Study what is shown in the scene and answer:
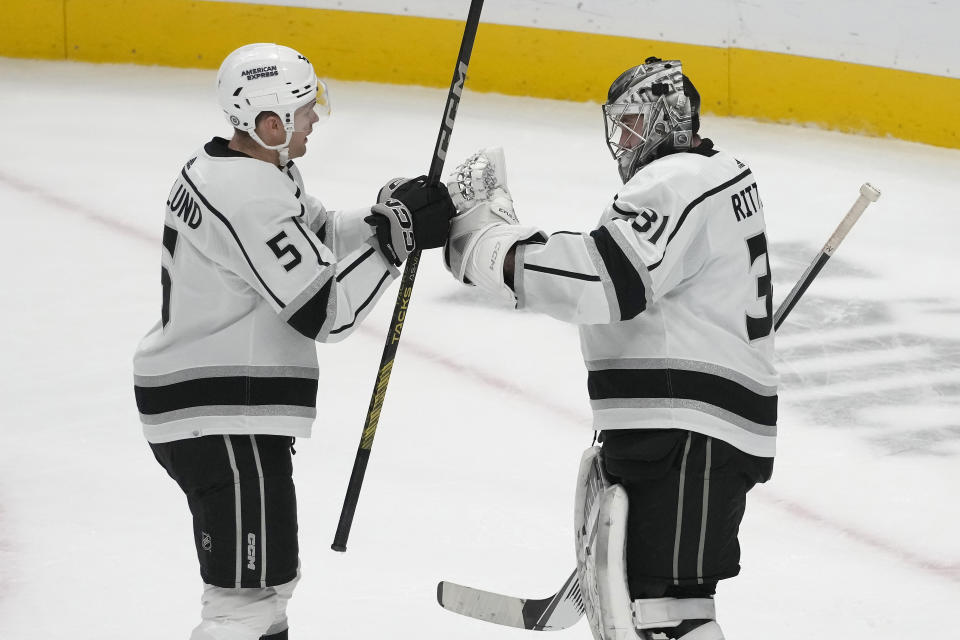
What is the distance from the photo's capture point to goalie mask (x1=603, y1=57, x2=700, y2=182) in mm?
2256

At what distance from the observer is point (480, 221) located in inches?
90.7

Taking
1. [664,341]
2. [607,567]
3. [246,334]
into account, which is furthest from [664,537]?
[246,334]

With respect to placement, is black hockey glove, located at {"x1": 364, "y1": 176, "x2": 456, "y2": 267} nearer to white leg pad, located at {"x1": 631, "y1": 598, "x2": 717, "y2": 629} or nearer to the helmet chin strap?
the helmet chin strap

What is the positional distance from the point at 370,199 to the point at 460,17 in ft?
5.57

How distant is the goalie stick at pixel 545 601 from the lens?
102 inches

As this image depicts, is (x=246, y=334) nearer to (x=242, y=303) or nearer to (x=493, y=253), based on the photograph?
(x=242, y=303)

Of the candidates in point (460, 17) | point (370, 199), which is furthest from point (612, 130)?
point (460, 17)

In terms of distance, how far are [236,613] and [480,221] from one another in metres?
0.75

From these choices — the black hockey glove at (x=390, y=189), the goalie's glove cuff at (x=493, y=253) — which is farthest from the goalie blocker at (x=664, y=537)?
the black hockey glove at (x=390, y=189)

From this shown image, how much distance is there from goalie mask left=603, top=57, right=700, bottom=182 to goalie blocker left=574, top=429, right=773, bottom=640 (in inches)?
18.3

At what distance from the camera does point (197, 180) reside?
7.24 feet

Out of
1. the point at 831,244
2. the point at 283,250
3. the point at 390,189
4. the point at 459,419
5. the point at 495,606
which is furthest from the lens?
the point at 459,419

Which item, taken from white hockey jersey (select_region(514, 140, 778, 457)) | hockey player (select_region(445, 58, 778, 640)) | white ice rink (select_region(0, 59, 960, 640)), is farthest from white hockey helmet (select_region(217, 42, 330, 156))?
white ice rink (select_region(0, 59, 960, 640))

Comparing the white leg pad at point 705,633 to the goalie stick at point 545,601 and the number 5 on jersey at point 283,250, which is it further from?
the number 5 on jersey at point 283,250
